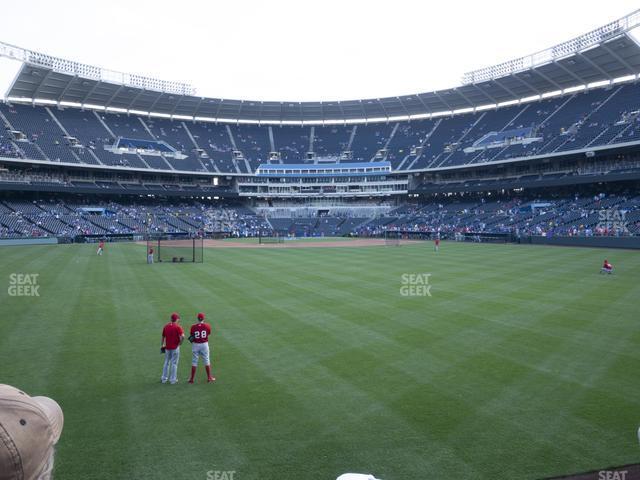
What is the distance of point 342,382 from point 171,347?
4.34 metres

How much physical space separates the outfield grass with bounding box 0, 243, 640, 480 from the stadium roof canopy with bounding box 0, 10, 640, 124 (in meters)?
58.4

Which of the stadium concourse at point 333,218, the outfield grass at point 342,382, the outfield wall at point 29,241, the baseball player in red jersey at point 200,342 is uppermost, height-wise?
the stadium concourse at point 333,218

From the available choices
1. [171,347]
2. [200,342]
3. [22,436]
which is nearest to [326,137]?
[200,342]

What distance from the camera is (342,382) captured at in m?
10.7

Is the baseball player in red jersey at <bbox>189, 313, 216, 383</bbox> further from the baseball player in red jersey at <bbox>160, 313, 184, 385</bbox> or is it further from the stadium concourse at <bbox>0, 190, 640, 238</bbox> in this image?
the stadium concourse at <bbox>0, 190, 640, 238</bbox>

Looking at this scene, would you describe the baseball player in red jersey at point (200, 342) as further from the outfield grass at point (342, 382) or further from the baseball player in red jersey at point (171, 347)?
the outfield grass at point (342, 382)

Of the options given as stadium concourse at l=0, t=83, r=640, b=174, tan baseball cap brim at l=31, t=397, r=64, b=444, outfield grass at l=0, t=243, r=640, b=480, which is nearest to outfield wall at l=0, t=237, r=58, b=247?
stadium concourse at l=0, t=83, r=640, b=174

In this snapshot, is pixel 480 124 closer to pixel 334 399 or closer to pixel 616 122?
pixel 616 122

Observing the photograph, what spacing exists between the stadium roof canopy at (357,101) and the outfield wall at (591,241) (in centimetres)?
2898

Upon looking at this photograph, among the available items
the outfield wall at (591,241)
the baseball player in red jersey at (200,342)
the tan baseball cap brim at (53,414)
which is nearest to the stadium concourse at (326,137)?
the outfield wall at (591,241)

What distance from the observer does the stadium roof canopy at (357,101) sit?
6444cm

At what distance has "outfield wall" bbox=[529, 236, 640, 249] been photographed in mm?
47131

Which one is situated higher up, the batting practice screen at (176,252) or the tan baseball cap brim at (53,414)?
the tan baseball cap brim at (53,414)

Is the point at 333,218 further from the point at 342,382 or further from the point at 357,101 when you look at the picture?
the point at 342,382
